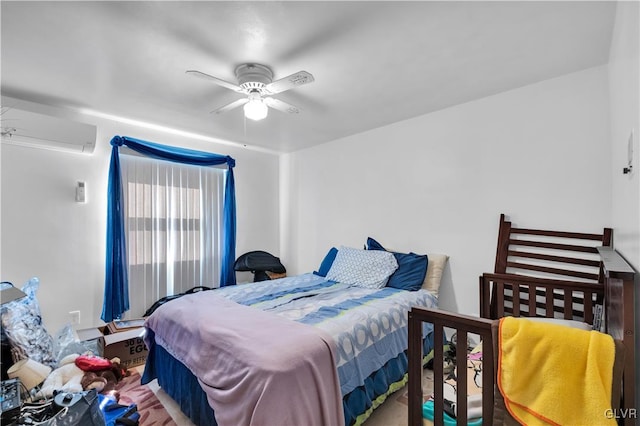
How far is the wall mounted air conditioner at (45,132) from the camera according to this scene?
2.46 meters

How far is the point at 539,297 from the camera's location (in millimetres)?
2256

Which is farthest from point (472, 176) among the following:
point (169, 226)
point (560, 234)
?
point (169, 226)

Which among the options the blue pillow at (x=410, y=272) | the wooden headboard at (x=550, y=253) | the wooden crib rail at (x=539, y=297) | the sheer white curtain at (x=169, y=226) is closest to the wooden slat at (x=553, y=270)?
the wooden headboard at (x=550, y=253)

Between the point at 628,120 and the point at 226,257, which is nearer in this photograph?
the point at 628,120

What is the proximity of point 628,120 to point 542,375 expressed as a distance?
47.6 inches

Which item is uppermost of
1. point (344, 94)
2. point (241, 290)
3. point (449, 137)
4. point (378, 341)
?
point (344, 94)

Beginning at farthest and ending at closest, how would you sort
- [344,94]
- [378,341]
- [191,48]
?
[344,94] → [378,341] → [191,48]

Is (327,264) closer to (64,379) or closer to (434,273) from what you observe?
(434,273)

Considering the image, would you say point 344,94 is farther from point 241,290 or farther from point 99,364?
point 99,364

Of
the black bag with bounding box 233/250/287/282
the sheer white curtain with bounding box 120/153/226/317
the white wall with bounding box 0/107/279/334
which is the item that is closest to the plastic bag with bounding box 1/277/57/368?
the white wall with bounding box 0/107/279/334

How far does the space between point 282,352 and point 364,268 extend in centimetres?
164

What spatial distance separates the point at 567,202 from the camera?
2.20 m

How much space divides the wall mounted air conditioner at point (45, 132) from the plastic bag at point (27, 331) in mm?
1335

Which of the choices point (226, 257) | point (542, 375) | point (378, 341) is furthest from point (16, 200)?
point (542, 375)
